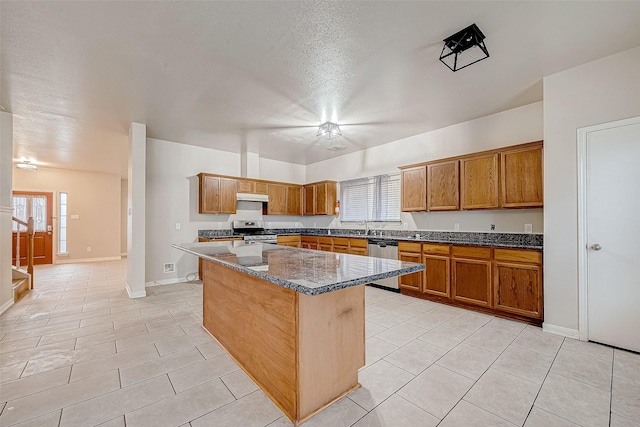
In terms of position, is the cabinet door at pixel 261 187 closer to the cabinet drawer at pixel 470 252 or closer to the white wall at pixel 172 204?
the white wall at pixel 172 204

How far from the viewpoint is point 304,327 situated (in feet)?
5.16

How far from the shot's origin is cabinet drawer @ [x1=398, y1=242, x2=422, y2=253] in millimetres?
4137

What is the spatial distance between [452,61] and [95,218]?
966 cm

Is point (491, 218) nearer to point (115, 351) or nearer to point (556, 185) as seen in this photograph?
point (556, 185)

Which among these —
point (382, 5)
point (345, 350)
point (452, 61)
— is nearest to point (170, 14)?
point (382, 5)

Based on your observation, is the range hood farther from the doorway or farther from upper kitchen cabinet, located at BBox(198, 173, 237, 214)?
the doorway

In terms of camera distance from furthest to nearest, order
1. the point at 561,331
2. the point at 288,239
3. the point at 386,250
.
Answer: the point at 288,239 → the point at 386,250 → the point at 561,331

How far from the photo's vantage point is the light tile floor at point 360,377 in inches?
64.6

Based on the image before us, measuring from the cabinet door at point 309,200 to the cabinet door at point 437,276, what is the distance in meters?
3.16

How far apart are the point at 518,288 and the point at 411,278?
1.39 metres

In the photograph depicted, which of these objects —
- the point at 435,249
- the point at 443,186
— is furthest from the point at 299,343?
the point at 443,186

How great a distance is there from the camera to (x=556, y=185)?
2.85 metres

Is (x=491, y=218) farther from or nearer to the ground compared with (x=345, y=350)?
farther from the ground

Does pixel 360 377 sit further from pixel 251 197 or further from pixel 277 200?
pixel 277 200
